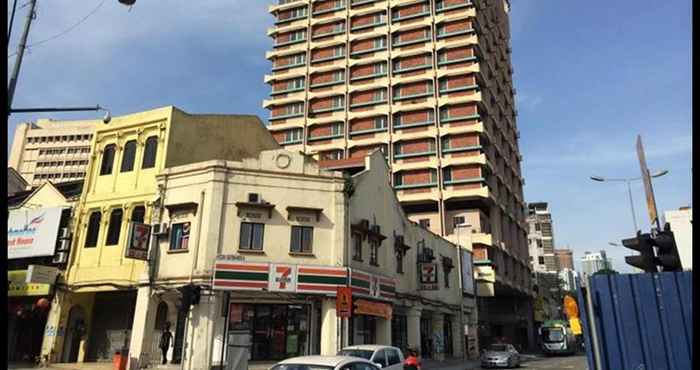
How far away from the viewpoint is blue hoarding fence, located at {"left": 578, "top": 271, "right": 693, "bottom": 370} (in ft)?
23.2

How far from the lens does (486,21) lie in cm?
6869

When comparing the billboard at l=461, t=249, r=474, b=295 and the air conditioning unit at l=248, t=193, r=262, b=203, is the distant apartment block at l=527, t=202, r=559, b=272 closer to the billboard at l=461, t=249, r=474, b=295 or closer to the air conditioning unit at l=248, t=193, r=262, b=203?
the billboard at l=461, t=249, r=474, b=295

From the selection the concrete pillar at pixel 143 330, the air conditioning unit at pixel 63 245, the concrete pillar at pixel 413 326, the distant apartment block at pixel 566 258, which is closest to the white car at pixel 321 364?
the concrete pillar at pixel 143 330

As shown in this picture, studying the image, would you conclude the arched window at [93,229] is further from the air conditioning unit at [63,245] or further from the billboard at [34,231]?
the billboard at [34,231]

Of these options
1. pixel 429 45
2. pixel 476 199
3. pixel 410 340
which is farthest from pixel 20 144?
pixel 410 340

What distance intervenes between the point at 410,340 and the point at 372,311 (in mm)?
7293

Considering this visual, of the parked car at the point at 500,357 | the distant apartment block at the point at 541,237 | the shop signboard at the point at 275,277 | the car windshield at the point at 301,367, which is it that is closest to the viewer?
the car windshield at the point at 301,367

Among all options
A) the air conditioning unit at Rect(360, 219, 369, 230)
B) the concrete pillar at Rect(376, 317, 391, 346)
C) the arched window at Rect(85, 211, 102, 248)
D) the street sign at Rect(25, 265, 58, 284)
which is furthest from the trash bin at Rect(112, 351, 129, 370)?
the concrete pillar at Rect(376, 317, 391, 346)

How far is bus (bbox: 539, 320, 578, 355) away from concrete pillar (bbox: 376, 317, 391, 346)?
26.9 meters

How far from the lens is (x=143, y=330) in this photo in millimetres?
22703

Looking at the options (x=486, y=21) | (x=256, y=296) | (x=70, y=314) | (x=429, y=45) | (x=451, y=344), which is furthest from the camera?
(x=486, y=21)

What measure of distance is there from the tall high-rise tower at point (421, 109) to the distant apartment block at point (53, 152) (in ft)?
221

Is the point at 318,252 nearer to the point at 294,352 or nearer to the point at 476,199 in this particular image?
the point at 294,352

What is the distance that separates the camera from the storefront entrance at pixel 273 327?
23.3m
